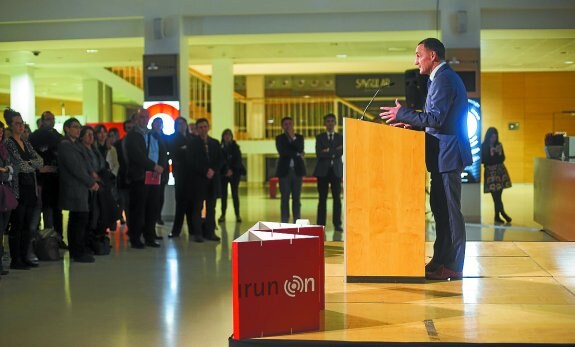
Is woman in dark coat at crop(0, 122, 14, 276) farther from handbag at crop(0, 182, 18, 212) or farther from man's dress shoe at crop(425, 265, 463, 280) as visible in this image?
man's dress shoe at crop(425, 265, 463, 280)

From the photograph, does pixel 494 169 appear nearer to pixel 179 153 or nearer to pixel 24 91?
pixel 179 153

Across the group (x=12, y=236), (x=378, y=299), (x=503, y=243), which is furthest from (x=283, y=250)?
(x=12, y=236)

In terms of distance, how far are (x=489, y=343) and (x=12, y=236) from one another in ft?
17.5

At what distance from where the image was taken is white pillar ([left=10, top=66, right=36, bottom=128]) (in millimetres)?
19375

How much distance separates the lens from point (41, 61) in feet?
59.0

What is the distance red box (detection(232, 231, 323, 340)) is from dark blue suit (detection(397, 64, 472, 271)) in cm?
143

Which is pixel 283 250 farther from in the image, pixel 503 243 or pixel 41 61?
pixel 41 61

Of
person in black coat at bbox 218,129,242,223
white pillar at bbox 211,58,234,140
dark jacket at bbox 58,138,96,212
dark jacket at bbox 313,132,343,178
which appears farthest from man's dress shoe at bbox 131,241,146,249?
white pillar at bbox 211,58,234,140

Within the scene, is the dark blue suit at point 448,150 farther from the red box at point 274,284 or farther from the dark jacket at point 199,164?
the dark jacket at point 199,164

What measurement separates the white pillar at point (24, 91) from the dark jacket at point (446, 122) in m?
16.0

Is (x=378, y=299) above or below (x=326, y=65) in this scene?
below

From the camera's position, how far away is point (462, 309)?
13.9ft

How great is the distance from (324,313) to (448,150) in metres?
1.43

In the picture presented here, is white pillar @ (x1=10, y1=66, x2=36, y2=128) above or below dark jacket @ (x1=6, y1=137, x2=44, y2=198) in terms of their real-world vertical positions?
above
